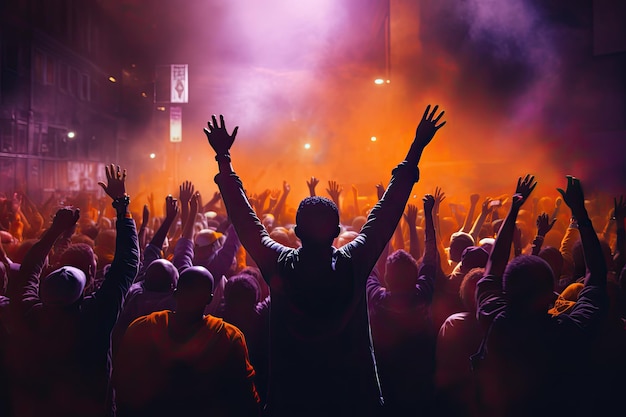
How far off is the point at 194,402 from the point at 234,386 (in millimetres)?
195

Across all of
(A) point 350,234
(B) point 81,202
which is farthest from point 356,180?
(A) point 350,234

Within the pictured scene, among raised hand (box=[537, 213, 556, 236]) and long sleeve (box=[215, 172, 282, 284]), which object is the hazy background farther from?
long sleeve (box=[215, 172, 282, 284])

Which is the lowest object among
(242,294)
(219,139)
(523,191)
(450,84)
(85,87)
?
(242,294)

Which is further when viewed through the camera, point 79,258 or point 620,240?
point 620,240

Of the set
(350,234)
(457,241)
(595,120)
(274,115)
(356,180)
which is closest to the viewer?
(457,241)

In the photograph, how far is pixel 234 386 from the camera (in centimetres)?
208

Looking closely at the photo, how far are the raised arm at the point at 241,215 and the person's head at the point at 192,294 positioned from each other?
0.31 meters

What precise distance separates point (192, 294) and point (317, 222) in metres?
0.73

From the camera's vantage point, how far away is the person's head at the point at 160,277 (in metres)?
2.90

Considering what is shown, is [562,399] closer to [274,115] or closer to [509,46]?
[509,46]

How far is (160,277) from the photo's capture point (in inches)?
114

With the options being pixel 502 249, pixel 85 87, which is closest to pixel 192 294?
pixel 502 249

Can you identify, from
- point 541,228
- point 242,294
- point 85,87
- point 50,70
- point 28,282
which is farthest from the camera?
point 85,87

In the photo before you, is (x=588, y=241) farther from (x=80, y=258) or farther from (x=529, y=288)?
(x=80, y=258)
